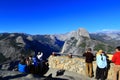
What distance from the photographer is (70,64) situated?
2420 cm

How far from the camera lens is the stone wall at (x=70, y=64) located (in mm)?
22480

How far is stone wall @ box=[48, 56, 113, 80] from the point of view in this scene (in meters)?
22.5

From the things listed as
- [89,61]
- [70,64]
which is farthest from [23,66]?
[70,64]

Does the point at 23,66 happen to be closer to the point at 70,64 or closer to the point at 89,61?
the point at 89,61

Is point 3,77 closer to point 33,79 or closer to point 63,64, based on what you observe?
point 33,79

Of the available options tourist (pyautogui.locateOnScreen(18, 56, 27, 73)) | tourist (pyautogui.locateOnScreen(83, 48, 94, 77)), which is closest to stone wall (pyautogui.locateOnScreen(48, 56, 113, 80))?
tourist (pyautogui.locateOnScreen(83, 48, 94, 77))

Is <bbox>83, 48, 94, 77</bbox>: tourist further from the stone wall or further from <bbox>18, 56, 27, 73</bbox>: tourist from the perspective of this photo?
<bbox>18, 56, 27, 73</bbox>: tourist

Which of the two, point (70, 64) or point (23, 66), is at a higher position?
point (23, 66)

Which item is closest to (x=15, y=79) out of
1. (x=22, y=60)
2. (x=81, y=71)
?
(x=22, y=60)

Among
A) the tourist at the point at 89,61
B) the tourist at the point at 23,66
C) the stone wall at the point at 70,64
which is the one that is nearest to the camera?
the tourist at the point at 23,66

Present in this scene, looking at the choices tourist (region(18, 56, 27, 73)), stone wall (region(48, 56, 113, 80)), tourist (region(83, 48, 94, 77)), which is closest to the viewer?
tourist (region(18, 56, 27, 73))

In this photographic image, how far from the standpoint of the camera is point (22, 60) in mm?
18859

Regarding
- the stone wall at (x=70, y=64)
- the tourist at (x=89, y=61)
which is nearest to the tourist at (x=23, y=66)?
the tourist at (x=89, y=61)

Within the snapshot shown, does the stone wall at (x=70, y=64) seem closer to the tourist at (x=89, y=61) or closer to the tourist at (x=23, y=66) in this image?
the tourist at (x=89, y=61)
